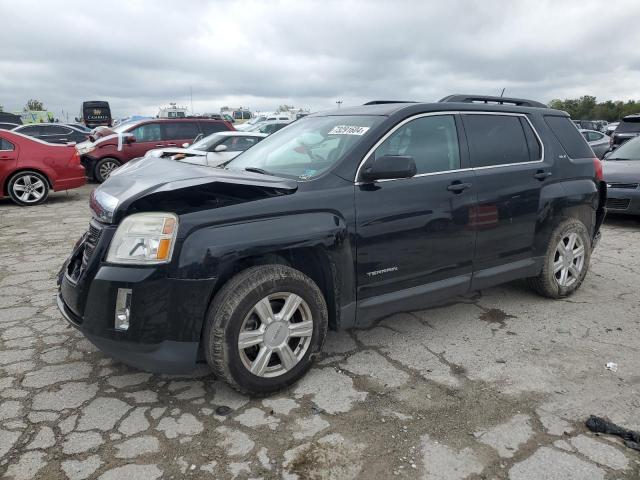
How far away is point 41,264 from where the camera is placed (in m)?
5.52

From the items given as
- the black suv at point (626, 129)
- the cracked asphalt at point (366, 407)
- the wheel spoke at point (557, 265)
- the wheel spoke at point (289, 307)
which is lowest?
the cracked asphalt at point (366, 407)

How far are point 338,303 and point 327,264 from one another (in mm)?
279

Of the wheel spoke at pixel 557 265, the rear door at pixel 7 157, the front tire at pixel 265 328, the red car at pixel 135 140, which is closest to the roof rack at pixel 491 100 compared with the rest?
the wheel spoke at pixel 557 265

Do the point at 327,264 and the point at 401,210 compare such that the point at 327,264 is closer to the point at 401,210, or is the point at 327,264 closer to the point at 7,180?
the point at 401,210

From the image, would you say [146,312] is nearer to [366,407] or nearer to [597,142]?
[366,407]

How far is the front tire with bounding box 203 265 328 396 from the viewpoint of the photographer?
2.66m

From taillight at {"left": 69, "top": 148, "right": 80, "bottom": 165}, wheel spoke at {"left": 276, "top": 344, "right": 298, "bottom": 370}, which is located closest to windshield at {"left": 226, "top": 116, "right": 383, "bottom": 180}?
wheel spoke at {"left": 276, "top": 344, "right": 298, "bottom": 370}

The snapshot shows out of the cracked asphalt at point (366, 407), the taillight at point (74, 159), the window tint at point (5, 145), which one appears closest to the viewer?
the cracked asphalt at point (366, 407)

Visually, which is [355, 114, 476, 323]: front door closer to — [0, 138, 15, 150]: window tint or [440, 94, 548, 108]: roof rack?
[440, 94, 548, 108]: roof rack

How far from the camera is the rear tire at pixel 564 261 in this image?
427cm

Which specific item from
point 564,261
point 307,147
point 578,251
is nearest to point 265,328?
point 307,147

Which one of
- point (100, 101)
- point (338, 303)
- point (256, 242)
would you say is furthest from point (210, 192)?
point (100, 101)

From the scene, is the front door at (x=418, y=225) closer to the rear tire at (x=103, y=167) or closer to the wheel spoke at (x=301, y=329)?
the wheel spoke at (x=301, y=329)

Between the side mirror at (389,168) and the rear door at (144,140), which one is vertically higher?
the rear door at (144,140)
